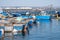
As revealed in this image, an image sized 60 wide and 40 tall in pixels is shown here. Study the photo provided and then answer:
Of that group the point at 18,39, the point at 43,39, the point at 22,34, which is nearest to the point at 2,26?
the point at 22,34

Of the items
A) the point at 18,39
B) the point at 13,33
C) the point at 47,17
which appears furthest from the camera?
the point at 47,17

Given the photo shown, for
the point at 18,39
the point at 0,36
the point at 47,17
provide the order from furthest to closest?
the point at 47,17 < the point at 18,39 < the point at 0,36

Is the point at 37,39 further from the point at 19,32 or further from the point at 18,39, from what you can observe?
the point at 19,32

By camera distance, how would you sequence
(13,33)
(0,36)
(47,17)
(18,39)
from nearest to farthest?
(0,36), (18,39), (13,33), (47,17)

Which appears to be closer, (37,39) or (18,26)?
(37,39)

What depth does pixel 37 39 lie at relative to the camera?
17.2 metres

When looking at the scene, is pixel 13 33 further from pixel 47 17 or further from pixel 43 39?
pixel 47 17

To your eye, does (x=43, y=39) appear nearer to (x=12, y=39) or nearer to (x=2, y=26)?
(x=12, y=39)

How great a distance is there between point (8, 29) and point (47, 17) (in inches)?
915

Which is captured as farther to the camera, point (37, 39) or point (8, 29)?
point (8, 29)

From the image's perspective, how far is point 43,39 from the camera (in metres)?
17.2

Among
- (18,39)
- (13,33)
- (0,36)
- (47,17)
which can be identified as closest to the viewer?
(0,36)

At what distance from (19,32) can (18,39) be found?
122 inches

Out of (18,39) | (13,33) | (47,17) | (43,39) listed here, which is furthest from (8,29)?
(47,17)
